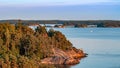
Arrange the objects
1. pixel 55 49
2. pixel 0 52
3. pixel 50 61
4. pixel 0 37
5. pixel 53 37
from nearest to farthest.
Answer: pixel 0 52, pixel 0 37, pixel 50 61, pixel 55 49, pixel 53 37

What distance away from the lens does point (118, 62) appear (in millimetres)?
67938

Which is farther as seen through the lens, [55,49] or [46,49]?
[55,49]

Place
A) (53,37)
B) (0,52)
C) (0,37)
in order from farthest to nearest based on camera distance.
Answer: (53,37) < (0,37) < (0,52)

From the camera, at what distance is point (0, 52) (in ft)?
153

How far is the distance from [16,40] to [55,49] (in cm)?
904

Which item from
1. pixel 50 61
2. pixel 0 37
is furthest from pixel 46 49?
pixel 0 37

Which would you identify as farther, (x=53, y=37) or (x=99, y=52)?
(x=99, y=52)

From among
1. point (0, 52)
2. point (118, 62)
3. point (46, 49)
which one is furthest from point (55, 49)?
point (0, 52)

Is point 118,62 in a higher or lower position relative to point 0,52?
lower

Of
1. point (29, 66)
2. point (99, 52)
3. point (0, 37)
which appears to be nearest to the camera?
point (29, 66)

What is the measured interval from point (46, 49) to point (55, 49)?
5214mm

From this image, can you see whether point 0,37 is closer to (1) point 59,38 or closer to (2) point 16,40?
(2) point 16,40

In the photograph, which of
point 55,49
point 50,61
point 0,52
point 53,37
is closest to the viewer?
point 0,52

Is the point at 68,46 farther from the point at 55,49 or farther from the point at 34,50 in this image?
the point at 34,50
